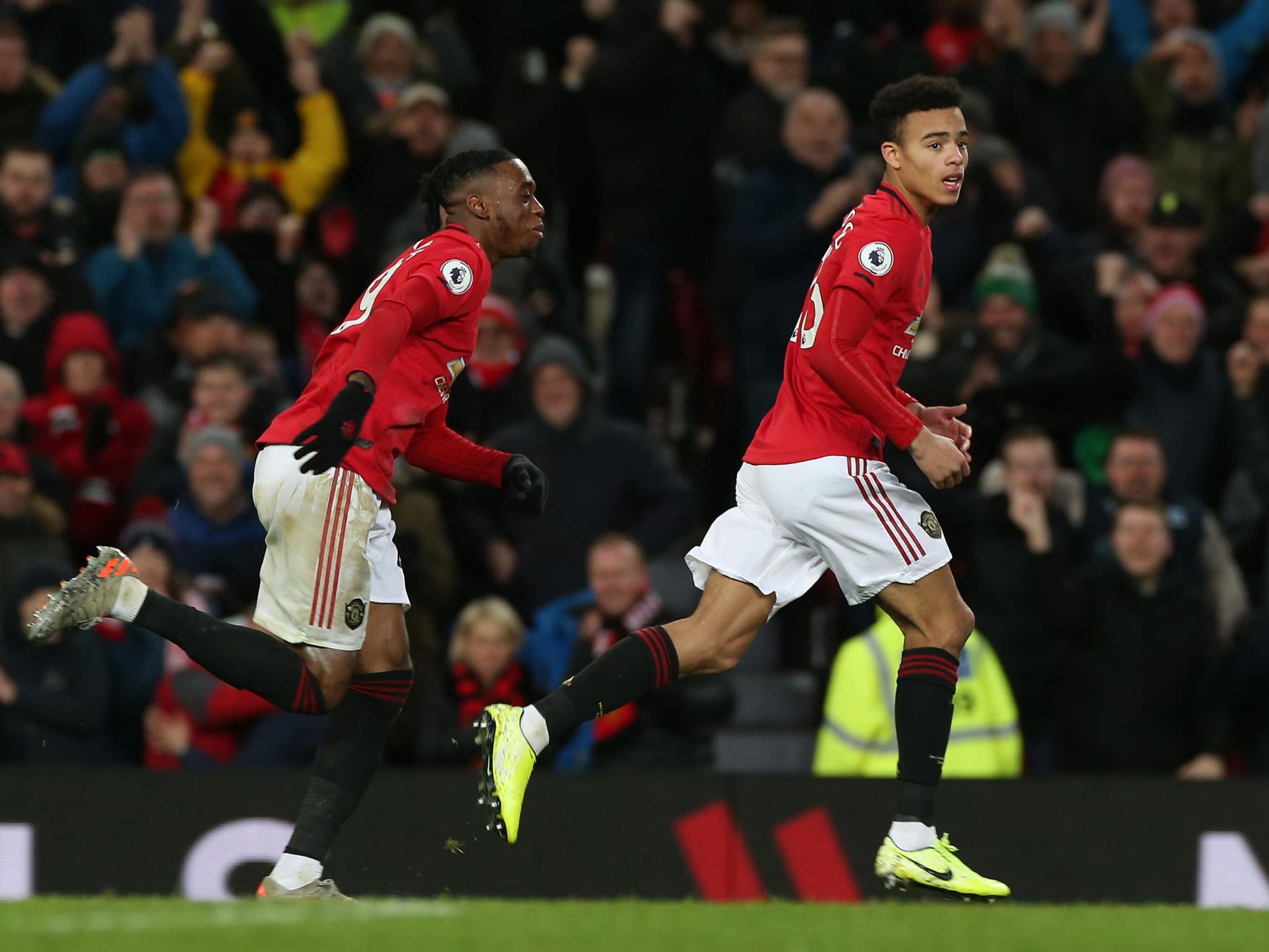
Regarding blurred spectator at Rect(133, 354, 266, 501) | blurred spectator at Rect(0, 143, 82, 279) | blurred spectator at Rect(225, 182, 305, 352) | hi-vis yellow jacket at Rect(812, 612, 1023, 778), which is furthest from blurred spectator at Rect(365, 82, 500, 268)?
hi-vis yellow jacket at Rect(812, 612, 1023, 778)

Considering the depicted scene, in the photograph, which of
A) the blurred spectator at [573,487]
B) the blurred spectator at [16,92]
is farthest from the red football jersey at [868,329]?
the blurred spectator at [16,92]

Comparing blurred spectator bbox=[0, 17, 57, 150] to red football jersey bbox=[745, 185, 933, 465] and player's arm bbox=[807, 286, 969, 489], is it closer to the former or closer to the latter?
red football jersey bbox=[745, 185, 933, 465]

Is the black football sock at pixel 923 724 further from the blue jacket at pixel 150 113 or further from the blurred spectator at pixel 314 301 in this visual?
the blue jacket at pixel 150 113

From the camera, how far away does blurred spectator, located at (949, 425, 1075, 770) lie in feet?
29.6

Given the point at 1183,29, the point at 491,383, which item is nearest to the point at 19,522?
the point at 491,383

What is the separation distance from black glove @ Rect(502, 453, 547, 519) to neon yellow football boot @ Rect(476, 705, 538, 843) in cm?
70

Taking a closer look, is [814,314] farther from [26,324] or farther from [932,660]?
[26,324]

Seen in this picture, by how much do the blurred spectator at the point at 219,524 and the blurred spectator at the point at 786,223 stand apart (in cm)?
235

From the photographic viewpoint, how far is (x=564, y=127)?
39.3ft

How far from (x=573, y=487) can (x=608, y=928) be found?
175 inches

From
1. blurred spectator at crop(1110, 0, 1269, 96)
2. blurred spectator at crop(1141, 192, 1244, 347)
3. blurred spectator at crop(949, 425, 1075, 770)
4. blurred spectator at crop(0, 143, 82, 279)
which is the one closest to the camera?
blurred spectator at crop(949, 425, 1075, 770)

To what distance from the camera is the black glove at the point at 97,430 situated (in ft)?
33.1

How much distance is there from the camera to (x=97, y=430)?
1009 centimetres

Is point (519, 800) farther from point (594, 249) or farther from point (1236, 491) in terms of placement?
point (594, 249)
